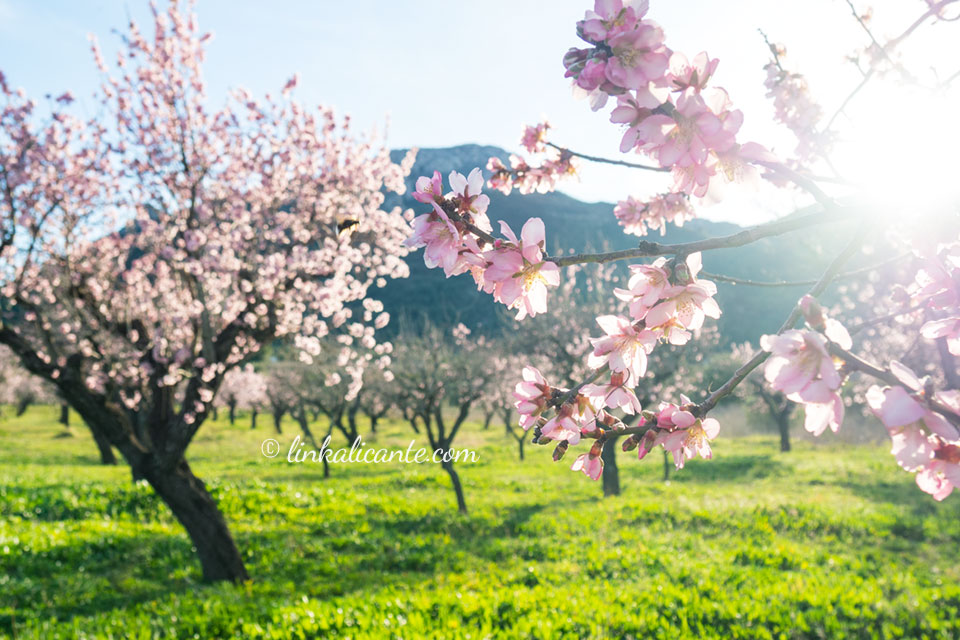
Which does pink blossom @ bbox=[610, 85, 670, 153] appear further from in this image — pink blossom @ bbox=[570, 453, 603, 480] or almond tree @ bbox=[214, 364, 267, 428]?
almond tree @ bbox=[214, 364, 267, 428]

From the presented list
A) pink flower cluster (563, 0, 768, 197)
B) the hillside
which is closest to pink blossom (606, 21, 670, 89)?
pink flower cluster (563, 0, 768, 197)

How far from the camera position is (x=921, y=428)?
1046 millimetres

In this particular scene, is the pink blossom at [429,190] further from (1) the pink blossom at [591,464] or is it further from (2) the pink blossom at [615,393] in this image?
(1) the pink blossom at [591,464]

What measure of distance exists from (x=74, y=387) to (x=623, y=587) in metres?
6.88

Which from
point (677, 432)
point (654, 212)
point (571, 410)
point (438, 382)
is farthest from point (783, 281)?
point (438, 382)

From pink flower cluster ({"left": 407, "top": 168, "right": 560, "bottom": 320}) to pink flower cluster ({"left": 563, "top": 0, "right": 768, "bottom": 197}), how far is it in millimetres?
311

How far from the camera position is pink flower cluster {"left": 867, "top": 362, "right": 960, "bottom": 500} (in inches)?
37.3

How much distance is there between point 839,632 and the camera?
5055 mm

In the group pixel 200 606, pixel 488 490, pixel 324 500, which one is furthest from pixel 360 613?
pixel 488 490

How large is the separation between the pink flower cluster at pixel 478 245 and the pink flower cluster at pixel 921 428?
2.16 ft

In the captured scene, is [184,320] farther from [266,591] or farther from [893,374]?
[893,374]

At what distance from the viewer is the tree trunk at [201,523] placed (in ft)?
22.8

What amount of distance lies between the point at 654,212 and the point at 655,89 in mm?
1974

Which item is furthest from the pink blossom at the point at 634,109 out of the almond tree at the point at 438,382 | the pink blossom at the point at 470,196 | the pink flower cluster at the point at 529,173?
the almond tree at the point at 438,382
